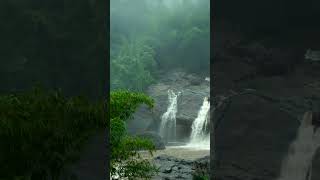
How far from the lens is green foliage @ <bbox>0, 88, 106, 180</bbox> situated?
3.80 metres

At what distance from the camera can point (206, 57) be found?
1254 inches

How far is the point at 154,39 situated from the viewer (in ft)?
114

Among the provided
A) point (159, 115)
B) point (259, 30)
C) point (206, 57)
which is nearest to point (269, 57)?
point (259, 30)

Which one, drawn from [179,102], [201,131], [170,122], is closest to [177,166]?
[201,131]

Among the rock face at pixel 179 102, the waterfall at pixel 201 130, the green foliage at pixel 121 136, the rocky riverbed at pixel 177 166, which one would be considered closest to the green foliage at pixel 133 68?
the rock face at pixel 179 102

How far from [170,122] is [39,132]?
852 inches

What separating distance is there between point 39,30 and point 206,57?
88.6 feet

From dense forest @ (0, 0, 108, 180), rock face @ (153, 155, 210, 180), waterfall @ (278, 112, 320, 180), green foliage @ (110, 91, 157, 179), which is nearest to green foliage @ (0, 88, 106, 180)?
dense forest @ (0, 0, 108, 180)

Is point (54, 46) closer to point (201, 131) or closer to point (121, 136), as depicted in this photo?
point (121, 136)

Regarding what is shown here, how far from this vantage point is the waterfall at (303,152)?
4906 mm

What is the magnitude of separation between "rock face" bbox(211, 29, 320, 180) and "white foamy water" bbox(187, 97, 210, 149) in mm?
16390

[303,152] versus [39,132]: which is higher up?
[39,132]

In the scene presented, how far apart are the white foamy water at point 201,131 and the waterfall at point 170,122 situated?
99cm

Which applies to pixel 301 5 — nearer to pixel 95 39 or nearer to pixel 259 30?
pixel 259 30
